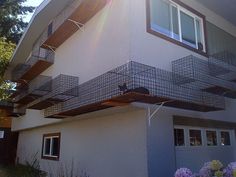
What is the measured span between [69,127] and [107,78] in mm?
4374

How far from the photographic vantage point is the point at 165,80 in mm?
7383

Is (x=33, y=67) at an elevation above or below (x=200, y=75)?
above

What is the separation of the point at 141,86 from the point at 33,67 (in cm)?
813

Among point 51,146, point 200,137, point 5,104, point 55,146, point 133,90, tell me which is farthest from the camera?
point 5,104

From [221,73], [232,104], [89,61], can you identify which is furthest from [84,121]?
Answer: [232,104]

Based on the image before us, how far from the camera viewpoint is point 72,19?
9.46 m

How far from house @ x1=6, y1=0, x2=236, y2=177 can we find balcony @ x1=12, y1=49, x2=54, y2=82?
2.05 ft

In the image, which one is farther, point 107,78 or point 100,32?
point 100,32

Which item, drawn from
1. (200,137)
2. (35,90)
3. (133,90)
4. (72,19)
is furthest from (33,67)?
(133,90)

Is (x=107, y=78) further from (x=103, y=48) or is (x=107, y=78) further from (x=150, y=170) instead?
(x=150, y=170)

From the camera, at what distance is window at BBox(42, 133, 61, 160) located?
1190 centimetres

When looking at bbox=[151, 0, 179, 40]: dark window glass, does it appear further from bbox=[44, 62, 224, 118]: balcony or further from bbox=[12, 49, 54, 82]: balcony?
bbox=[12, 49, 54, 82]: balcony

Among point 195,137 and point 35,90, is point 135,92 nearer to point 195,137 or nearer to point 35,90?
point 195,137

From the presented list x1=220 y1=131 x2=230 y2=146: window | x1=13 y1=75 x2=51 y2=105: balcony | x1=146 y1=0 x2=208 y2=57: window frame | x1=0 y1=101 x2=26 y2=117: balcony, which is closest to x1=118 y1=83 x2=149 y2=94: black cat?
x1=146 y1=0 x2=208 y2=57: window frame
